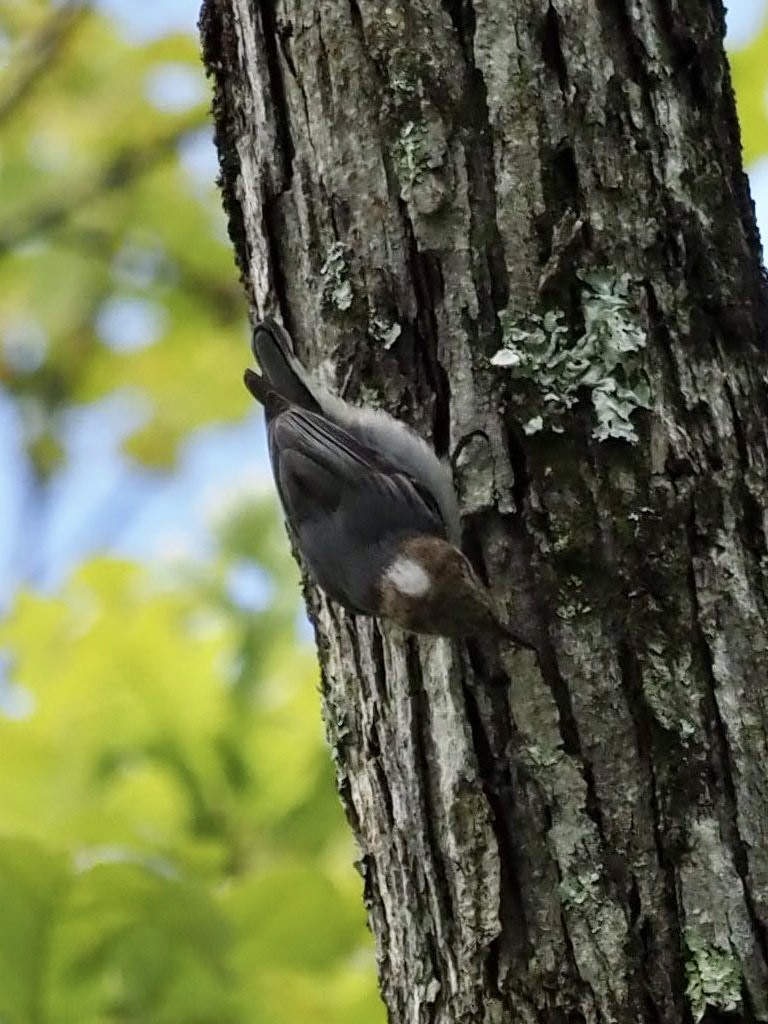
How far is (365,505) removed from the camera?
2.77m

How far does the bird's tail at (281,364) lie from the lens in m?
2.27

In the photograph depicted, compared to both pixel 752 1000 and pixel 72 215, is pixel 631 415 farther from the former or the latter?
pixel 72 215

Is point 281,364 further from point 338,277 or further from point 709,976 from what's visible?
point 709,976

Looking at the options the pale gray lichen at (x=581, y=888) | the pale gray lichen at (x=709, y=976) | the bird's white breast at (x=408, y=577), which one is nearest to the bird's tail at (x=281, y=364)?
the bird's white breast at (x=408, y=577)

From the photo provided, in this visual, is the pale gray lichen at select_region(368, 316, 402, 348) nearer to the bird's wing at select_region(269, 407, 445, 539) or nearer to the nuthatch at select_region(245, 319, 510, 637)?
the nuthatch at select_region(245, 319, 510, 637)

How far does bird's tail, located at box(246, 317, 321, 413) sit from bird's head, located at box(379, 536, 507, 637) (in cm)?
35

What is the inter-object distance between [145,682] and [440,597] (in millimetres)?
1257

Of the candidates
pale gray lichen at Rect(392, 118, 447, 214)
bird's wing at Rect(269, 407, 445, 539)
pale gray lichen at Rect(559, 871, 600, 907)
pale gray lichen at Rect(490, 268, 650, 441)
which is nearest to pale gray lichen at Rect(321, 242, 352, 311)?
pale gray lichen at Rect(392, 118, 447, 214)

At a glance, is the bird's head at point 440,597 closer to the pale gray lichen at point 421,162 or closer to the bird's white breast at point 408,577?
the bird's white breast at point 408,577

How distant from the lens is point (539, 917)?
1.88 m

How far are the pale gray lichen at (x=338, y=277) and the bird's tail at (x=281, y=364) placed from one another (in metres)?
0.15

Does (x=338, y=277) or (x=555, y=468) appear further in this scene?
(x=338, y=277)

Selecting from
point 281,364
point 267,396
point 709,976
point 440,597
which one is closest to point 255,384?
point 267,396

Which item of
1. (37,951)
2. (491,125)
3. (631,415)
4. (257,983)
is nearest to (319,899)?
(257,983)
